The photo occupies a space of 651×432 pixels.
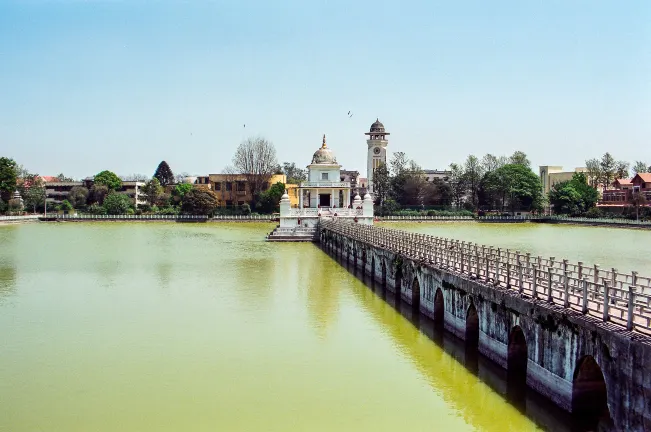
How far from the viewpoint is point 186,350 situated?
20016 millimetres

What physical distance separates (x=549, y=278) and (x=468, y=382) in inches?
143

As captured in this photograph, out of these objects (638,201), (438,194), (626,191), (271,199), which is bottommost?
(638,201)

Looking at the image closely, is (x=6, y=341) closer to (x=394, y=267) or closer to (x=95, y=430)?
(x=95, y=430)

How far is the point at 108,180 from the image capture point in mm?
113375

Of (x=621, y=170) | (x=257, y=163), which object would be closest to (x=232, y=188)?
(x=257, y=163)

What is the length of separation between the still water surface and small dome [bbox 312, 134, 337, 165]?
40764 millimetres

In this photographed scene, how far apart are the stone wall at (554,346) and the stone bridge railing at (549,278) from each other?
0.32 metres

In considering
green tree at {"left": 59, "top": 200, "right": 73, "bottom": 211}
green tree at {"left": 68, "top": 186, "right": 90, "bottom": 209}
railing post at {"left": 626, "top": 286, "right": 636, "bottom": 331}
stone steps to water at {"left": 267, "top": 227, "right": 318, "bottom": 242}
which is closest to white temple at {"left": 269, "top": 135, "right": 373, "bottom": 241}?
stone steps to water at {"left": 267, "top": 227, "right": 318, "bottom": 242}

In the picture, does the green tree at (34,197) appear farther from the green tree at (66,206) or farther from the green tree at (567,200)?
the green tree at (567,200)

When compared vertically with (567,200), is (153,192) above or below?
above

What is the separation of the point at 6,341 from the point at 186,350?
6072 millimetres

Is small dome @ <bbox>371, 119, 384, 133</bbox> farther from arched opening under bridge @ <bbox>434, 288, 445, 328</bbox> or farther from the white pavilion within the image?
arched opening under bridge @ <bbox>434, 288, 445, 328</bbox>

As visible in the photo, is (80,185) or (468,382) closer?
(468,382)

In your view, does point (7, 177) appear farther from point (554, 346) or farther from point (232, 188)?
point (554, 346)
